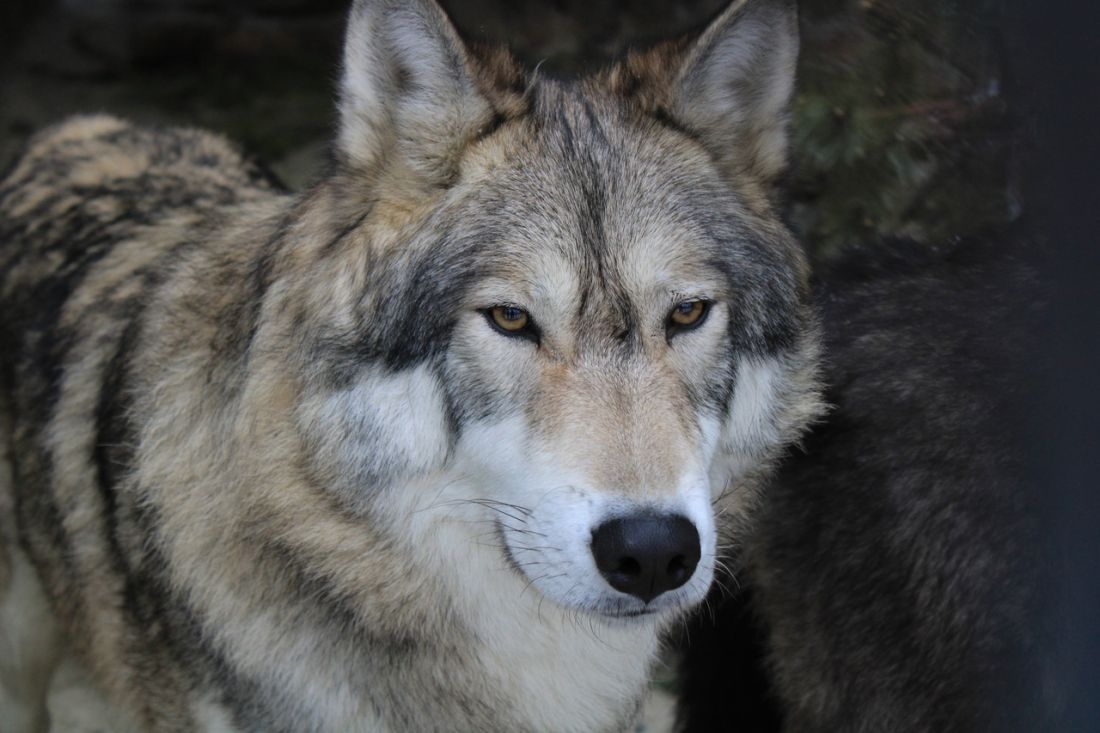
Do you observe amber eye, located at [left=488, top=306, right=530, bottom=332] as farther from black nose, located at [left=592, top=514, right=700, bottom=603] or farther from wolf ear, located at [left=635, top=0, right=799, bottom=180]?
wolf ear, located at [left=635, top=0, right=799, bottom=180]

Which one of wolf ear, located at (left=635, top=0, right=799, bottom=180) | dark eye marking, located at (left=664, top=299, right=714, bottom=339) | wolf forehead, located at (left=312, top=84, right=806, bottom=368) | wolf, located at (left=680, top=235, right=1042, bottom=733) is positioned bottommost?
wolf, located at (left=680, top=235, right=1042, bottom=733)

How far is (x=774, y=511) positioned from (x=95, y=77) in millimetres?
8319

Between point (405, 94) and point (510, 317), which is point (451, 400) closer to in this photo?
point (510, 317)

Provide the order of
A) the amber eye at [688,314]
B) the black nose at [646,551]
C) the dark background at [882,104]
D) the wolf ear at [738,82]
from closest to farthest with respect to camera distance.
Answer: the dark background at [882,104] → the black nose at [646,551] → the amber eye at [688,314] → the wolf ear at [738,82]

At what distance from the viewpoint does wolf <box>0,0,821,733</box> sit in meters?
2.68

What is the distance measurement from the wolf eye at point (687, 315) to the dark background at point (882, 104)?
27.7 inches

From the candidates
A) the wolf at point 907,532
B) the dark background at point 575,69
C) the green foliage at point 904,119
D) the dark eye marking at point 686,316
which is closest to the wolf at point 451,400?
the dark eye marking at point 686,316

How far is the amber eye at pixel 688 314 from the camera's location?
9.14ft

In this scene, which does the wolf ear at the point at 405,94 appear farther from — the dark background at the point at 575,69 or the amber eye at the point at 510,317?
the dark background at the point at 575,69

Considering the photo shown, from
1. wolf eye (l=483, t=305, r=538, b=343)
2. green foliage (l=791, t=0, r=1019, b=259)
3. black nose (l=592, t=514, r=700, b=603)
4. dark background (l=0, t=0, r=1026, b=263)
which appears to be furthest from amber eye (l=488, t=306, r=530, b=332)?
dark background (l=0, t=0, r=1026, b=263)

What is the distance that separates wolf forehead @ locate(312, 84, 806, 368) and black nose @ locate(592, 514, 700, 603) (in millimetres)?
483

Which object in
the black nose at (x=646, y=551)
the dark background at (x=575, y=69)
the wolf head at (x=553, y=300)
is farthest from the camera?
the dark background at (x=575, y=69)

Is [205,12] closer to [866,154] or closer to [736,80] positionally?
[866,154]

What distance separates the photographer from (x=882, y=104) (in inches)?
191
